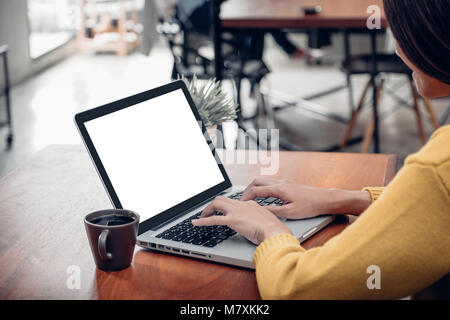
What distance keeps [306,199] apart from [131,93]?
3.15 m

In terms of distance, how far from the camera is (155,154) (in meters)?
1.17

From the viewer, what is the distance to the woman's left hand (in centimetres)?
98

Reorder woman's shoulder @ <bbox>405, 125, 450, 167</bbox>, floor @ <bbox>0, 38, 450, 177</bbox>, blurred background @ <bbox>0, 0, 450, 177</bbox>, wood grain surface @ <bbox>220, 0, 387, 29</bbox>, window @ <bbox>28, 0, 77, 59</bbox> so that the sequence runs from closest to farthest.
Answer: woman's shoulder @ <bbox>405, 125, 450, 167</bbox>
wood grain surface @ <bbox>220, 0, 387, 29</bbox>
blurred background @ <bbox>0, 0, 450, 177</bbox>
floor @ <bbox>0, 38, 450, 177</bbox>
window @ <bbox>28, 0, 77, 59</bbox>

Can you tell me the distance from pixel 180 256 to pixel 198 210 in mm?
181

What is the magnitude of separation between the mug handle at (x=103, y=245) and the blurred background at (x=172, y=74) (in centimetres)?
176

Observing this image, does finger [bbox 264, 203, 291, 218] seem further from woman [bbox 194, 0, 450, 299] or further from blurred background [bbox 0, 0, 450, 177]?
blurred background [bbox 0, 0, 450, 177]

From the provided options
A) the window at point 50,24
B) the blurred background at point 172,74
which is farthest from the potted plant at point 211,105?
the window at point 50,24

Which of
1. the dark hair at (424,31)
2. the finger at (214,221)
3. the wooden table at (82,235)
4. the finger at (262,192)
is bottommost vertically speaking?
the wooden table at (82,235)

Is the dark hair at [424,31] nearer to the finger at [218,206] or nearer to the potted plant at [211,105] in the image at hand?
the finger at [218,206]

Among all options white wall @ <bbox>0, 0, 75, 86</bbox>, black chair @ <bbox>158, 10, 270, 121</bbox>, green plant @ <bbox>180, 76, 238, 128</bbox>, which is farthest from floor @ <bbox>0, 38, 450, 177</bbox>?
green plant @ <bbox>180, 76, 238, 128</bbox>

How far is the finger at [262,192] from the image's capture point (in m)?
1.16

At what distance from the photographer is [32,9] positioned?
6.52 meters

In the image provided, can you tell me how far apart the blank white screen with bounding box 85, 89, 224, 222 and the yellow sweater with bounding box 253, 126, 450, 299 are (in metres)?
0.35

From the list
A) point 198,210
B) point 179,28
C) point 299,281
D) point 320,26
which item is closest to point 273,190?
point 198,210
